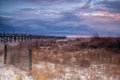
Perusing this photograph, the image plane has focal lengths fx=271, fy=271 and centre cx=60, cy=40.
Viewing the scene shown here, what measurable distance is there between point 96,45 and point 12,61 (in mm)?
3389

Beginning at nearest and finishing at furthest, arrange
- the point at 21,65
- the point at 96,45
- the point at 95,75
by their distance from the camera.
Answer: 1. the point at 95,75
2. the point at 21,65
3. the point at 96,45

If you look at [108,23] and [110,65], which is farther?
[108,23]

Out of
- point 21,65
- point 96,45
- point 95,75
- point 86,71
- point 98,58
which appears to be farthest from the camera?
point 96,45

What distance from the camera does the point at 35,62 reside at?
18.4ft

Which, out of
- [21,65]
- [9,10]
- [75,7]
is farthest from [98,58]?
[9,10]

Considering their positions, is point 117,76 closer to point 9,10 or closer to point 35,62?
point 35,62

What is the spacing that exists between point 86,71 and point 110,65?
794 millimetres

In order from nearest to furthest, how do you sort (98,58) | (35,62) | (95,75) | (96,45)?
1. (95,75)
2. (35,62)
3. (98,58)
4. (96,45)

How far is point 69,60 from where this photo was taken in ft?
19.4

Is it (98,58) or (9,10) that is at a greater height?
(9,10)

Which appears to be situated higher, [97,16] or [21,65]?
[97,16]

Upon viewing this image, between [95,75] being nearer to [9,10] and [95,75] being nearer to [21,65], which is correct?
[21,65]

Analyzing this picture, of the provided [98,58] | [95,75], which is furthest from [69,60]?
[95,75]

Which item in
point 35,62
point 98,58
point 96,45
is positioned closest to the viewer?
point 35,62
